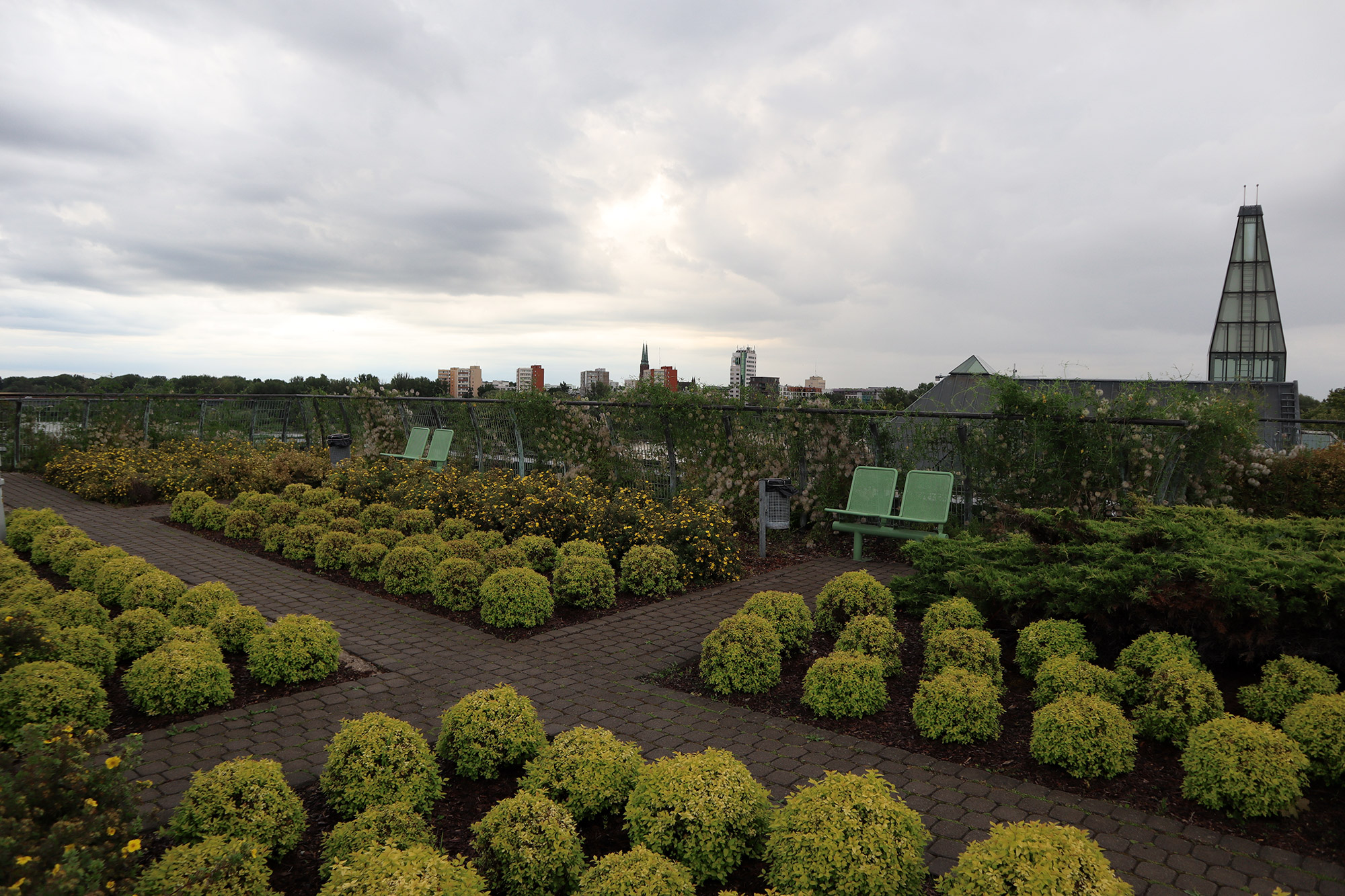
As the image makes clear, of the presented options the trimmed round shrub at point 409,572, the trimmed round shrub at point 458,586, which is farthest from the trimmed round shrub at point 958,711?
the trimmed round shrub at point 409,572

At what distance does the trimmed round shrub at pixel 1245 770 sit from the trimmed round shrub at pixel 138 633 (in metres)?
5.72

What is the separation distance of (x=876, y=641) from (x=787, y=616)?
2.10 ft

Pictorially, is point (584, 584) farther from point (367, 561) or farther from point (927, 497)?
point (927, 497)

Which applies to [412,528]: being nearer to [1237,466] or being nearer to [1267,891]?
[1267,891]

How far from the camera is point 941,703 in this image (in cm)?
393

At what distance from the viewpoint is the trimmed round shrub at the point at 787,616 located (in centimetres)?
512

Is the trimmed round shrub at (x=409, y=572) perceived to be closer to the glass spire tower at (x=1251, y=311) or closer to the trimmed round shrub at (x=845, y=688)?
the trimmed round shrub at (x=845, y=688)

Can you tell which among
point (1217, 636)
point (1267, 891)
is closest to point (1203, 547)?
point (1217, 636)

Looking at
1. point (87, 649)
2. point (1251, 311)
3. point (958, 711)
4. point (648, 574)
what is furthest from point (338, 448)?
point (1251, 311)

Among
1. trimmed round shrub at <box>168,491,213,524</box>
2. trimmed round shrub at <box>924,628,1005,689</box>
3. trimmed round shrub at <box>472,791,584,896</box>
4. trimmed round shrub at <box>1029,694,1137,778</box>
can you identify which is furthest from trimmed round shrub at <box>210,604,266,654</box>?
trimmed round shrub at <box>168,491,213,524</box>

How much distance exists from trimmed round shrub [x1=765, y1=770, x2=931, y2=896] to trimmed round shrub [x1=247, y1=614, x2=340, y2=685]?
3.32 metres

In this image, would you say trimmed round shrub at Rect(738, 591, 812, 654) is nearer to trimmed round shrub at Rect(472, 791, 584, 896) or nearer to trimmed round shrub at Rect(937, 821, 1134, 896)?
trimmed round shrub at Rect(472, 791, 584, 896)

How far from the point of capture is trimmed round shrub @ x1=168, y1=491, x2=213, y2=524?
33.6 feet

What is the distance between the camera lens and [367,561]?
7.41 m
